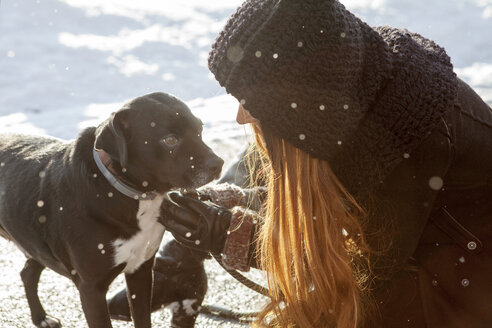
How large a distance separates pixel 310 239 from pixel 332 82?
59cm

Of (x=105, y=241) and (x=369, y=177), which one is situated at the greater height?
(x=369, y=177)

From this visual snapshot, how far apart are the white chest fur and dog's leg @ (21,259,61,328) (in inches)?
26.2

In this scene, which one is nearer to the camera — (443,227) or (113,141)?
(443,227)

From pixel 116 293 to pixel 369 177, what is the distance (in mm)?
1651

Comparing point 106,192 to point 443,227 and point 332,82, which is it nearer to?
point 332,82

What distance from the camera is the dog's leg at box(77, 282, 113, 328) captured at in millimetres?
2146

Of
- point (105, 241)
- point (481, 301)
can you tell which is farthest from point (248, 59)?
point (481, 301)

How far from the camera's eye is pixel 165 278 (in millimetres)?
2744

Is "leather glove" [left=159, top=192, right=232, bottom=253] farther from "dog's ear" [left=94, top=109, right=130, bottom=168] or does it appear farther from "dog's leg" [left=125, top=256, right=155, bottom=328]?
"dog's ear" [left=94, top=109, right=130, bottom=168]

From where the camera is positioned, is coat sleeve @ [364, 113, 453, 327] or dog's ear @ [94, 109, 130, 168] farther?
dog's ear @ [94, 109, 130, 168]

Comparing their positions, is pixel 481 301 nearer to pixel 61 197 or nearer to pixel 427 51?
pixel 427 51

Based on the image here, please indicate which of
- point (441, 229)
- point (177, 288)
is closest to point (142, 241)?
point (177, 288)

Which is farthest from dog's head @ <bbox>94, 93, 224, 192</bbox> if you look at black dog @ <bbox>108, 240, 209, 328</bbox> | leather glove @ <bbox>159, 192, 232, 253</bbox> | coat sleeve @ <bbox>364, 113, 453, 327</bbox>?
coat sleeve @ <bbox>364, 113, 453, 327</bbox>

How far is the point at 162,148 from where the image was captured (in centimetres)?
232
